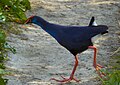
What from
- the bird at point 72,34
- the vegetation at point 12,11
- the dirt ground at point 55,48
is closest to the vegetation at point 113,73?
the dirt ground at point 55,48

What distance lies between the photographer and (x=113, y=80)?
5.40 meters

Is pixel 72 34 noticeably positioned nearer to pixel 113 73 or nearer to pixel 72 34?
pixel 72 34

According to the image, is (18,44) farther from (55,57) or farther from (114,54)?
(114,54)

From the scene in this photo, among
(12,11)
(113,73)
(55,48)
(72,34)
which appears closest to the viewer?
(113,73)

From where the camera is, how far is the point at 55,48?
8.57m

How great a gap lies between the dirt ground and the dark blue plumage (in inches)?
23.9

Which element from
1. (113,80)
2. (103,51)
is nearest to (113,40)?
(103,51)

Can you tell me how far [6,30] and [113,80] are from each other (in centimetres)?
438

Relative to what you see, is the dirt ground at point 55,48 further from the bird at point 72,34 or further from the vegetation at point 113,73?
the bird at point 72,34

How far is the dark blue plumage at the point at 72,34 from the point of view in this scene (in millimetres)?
6272

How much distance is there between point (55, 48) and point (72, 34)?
2.24 metres

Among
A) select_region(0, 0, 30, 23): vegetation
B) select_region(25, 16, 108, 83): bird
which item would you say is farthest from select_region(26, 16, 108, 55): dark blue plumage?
select_region(0, 0, 30, 23): vegetation

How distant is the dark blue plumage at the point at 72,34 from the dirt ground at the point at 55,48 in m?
0.61

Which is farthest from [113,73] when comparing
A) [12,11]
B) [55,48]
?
[12,11]
